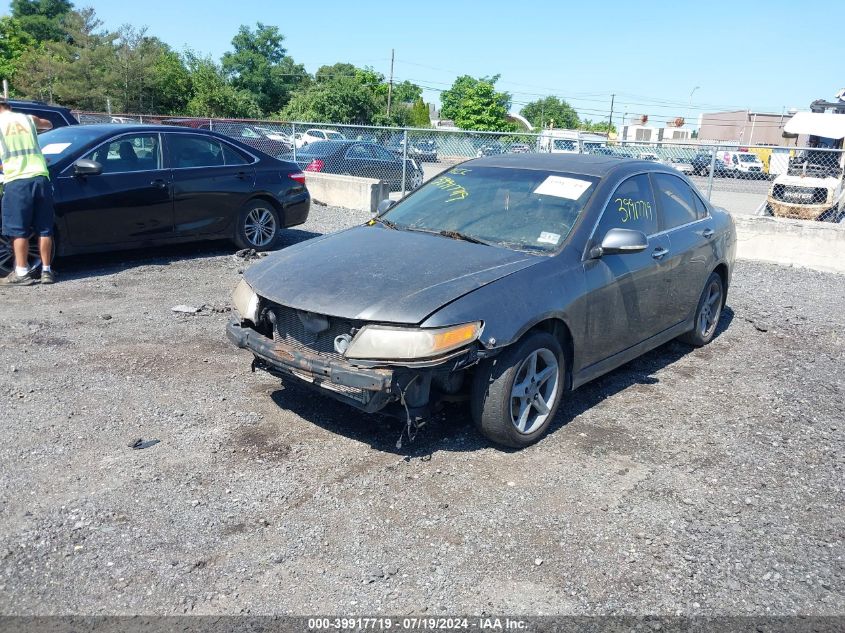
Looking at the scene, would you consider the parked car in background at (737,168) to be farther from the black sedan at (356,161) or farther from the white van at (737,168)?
the black sedan at (356,161)

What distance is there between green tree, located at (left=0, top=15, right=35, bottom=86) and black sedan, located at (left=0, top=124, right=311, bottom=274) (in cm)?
4144

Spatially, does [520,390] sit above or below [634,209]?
below

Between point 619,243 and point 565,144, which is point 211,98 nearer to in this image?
point 565,144

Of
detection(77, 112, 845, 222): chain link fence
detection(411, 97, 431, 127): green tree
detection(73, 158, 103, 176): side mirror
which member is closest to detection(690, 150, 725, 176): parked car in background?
detection(77, 112, 845, 222): chain link fence

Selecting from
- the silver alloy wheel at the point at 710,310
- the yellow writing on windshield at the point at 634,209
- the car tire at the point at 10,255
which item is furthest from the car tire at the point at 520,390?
the car tire at the point at 10,255

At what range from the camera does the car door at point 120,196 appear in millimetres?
7672

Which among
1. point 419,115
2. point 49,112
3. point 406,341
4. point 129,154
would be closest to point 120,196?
point 129,154

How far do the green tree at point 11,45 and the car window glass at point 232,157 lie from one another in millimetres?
41372

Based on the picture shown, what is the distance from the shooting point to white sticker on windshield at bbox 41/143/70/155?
789cm

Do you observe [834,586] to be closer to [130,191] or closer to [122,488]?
[122,488]

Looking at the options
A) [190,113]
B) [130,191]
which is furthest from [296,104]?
[130,191]

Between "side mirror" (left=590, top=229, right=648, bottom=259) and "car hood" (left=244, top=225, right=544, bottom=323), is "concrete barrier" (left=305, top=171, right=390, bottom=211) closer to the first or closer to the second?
"car hood" (left=244, top=225, right=544, bottom=323)

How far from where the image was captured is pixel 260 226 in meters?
9.50

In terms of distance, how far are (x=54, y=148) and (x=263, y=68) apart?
51.6 metres
